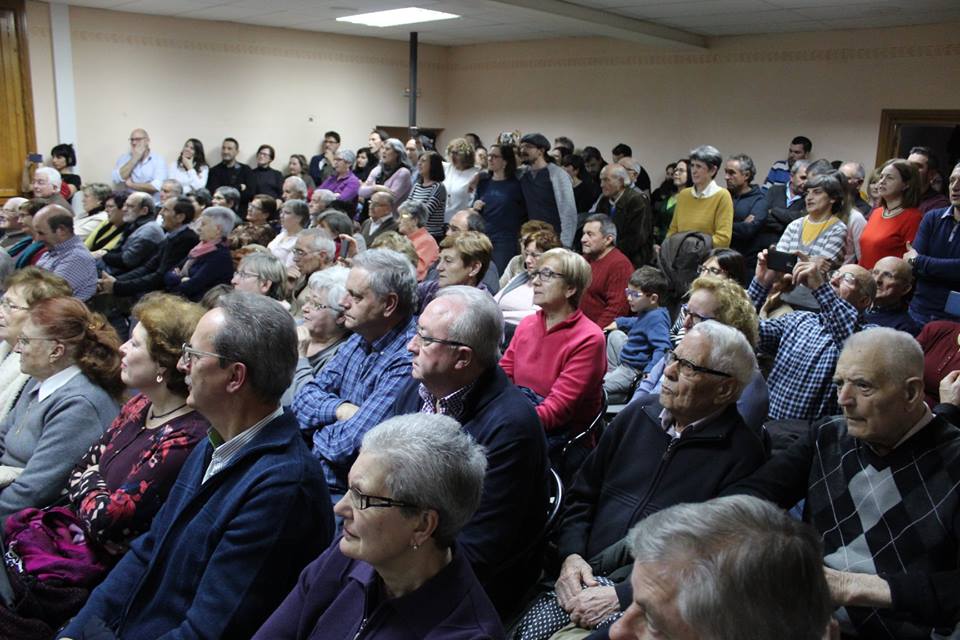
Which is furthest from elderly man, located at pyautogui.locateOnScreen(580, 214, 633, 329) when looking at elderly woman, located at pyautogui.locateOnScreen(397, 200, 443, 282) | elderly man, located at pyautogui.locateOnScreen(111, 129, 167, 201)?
elderly man, located at pyautogui.locateOnScreen(111, 129, 167, 201)

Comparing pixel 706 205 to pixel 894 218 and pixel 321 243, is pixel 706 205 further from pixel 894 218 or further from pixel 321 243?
pixel 321 243

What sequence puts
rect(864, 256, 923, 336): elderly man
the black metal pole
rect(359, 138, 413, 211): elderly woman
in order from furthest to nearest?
the black metal pole
rect(359, 138, 413, 211): elderly woman
rect(864, 256, 923, 336): elderly man

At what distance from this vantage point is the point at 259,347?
1888 millimetres

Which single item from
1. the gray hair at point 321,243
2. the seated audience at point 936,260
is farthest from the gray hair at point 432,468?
the seated audience at point 936,260

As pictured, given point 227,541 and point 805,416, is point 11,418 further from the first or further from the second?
point 805,416

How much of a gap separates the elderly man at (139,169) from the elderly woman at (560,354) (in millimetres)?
6750

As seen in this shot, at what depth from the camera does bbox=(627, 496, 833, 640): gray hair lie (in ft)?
3.48

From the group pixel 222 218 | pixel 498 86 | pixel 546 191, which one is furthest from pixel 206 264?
pixel 498 86

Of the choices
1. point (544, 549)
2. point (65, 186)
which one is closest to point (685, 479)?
point (544, 549)

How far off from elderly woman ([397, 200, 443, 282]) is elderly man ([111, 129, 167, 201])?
14.5 ft

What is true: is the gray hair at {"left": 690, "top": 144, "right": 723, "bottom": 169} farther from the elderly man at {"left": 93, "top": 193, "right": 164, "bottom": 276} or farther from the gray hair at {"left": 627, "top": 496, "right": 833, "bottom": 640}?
the gray hair at {"left": 627, "top": 496, "right": 833, "bottom": 640}

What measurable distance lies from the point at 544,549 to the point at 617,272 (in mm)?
2581

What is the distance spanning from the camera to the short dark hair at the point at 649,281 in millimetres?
3734

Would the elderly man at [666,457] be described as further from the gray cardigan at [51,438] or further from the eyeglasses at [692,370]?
the gray cardigan at [51,438]
